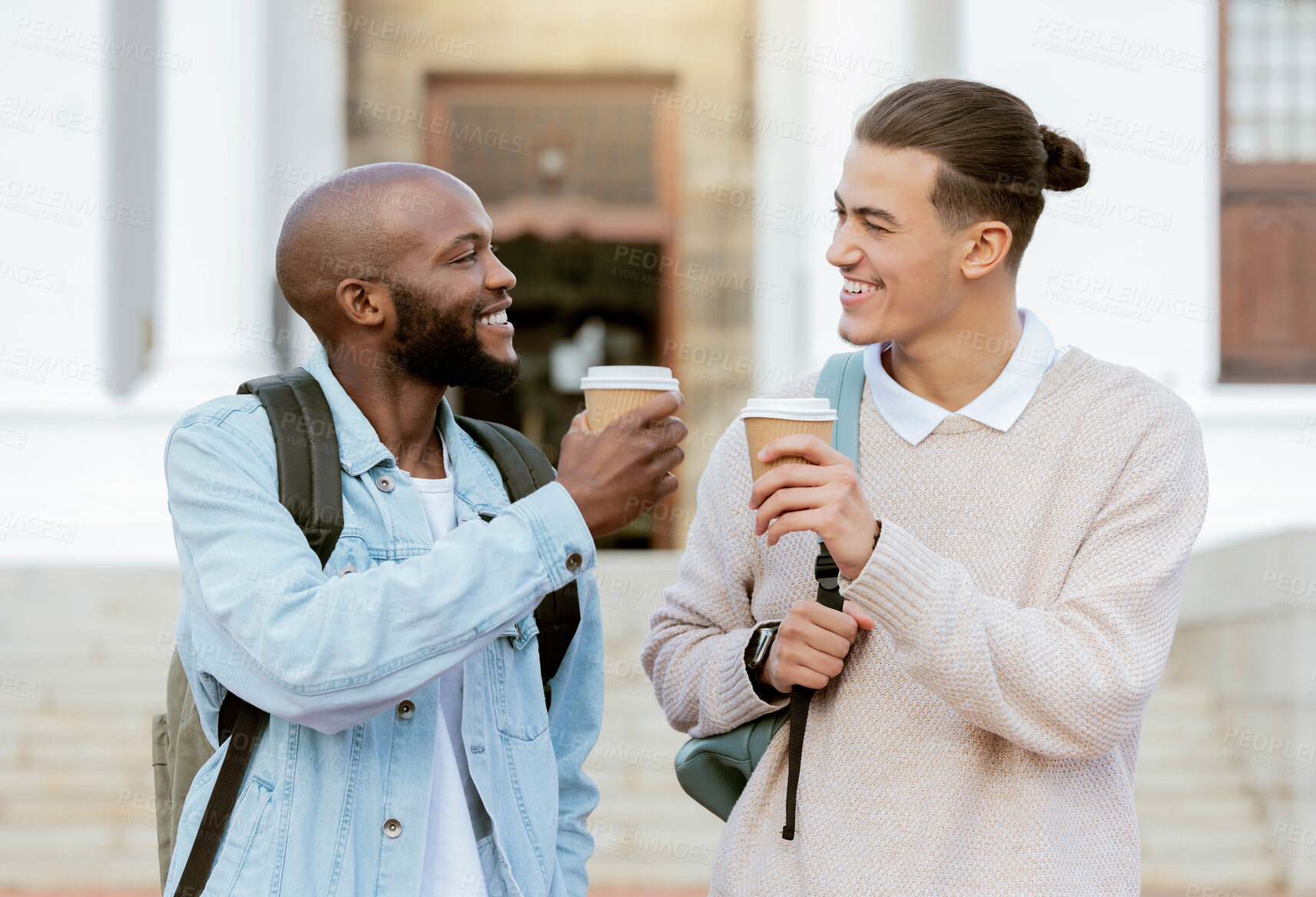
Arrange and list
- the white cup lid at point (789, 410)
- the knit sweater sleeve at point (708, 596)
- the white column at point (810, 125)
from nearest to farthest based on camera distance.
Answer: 1. the white cup lid at point (789, 410)
2. the knit sweater sleeve at point (708, 596)
3. the white column at point (810, 125)

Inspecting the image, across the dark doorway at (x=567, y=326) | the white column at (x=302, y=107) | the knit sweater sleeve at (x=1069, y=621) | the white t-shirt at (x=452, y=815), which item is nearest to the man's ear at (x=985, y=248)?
the knit sweater sleeve at (x=1069, y=621)

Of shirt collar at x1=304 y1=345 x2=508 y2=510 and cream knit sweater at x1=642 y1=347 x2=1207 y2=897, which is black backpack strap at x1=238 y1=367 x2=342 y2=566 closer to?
shirt collar at x1=304 y1=345 x2=508 y2=510

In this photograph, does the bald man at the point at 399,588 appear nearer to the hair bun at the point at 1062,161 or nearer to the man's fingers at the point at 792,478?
the man's fingers at the point at 792,478

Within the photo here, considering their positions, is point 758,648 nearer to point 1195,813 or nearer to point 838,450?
point 838,450

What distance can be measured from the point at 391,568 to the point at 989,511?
101cm

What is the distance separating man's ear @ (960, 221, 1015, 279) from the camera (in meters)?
2.35

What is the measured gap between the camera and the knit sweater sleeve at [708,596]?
2467mm

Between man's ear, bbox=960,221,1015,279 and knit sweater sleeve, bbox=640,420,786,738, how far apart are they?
1.64ft

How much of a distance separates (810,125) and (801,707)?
917 cm

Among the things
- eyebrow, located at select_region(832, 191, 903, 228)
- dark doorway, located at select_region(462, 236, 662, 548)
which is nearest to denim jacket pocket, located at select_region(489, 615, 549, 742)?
eyebrow, located at select_region(832, 191, 903, 228)

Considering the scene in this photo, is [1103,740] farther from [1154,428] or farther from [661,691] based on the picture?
[661,691]

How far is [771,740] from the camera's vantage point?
92.8 inches

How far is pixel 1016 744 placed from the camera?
6.92 ft

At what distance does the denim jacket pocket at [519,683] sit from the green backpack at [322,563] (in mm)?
65
